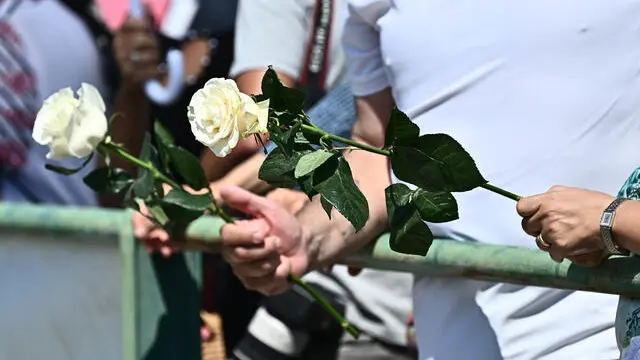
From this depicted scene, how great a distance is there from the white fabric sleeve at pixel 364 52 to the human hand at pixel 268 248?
281 mm

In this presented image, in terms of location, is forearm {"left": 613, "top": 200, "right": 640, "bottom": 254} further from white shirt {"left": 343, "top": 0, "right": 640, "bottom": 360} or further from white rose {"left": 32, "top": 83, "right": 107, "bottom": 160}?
white rose {"left": 32, "top": 83, "right": 107, "bottom": 160}

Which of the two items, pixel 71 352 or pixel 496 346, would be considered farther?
pixel 71 352

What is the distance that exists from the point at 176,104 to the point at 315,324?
0.99 metres

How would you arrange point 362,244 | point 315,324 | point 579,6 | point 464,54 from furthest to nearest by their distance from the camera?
point 315,324, point 362,244, point 464,54, point 579,6

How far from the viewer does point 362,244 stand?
2320 millimetres

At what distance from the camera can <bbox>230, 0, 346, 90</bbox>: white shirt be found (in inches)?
116

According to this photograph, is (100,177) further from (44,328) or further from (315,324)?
(315,324)

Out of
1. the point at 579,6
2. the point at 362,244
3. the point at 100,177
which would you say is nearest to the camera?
the point at 579,6

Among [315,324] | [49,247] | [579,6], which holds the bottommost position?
[315,324]

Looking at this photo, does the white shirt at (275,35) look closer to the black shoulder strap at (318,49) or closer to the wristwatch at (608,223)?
the black shoulder strap at (318,49)

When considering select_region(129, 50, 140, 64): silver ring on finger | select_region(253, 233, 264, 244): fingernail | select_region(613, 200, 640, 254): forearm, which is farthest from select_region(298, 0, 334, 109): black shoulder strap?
select_region(613, 200, 640, 254): forearm

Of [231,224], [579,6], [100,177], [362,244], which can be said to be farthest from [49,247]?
[579,6]

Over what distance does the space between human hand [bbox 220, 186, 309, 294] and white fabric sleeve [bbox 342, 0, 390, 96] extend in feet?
0.92

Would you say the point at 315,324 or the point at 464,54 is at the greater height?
the point at 464,54
